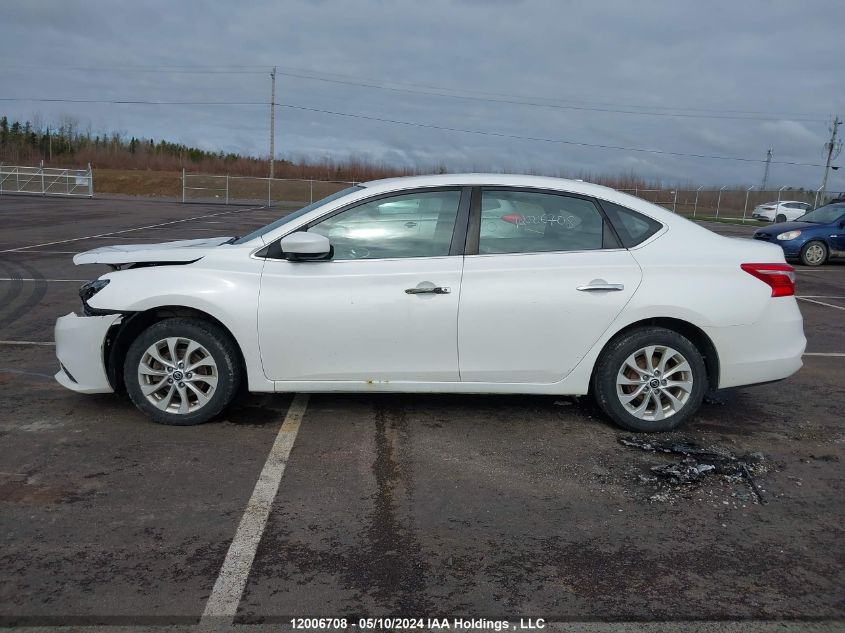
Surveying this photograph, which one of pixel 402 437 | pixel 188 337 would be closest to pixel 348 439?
pixel 402 437

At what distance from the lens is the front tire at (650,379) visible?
501 centimetres

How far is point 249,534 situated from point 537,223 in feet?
9.14

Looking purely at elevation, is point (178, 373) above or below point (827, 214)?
below

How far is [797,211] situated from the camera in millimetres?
38969

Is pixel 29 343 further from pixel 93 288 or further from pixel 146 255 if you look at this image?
pixel 146 255

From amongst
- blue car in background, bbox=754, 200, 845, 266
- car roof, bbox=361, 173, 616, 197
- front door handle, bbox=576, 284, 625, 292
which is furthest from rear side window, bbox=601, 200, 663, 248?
blue car in background, bbox=754, 200, 845, 266

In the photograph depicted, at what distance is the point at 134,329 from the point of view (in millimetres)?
5051

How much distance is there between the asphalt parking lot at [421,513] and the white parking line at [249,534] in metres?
0.03

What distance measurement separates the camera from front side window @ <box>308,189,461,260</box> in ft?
16.4

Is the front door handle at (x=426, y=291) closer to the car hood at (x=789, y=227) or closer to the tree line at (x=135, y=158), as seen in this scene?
the car hood at (x=789, y=227)

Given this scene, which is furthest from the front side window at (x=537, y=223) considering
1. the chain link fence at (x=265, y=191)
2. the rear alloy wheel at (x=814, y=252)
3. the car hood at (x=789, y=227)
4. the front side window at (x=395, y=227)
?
the chain link fence at (x=265, y=191)

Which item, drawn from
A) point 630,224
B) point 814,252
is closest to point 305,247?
point 630,224

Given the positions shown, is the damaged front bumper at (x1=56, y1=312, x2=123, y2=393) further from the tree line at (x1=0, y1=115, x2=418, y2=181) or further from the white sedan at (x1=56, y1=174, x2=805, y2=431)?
the tree line at (x1=0, y1=115, x2=418, y2=181)

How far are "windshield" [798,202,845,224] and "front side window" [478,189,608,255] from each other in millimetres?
15028
